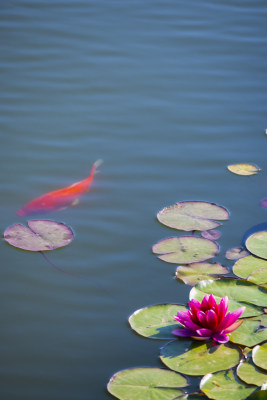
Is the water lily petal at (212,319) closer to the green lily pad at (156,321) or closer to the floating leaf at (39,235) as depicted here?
the green lily pad at (156,321)

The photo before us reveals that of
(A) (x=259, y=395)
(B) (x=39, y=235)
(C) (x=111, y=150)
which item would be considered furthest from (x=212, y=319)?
(C) (x=111, y=150)

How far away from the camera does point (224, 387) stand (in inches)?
63.9

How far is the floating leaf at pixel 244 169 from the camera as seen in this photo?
2887mm

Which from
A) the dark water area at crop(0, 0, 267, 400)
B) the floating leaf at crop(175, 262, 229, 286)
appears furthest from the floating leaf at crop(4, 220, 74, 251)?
the floating leaf at crop(175, 262, 229, 286)

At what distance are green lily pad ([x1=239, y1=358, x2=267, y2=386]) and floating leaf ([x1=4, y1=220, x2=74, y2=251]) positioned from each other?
3.27ft

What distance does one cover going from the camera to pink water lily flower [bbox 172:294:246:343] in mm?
A: 1798

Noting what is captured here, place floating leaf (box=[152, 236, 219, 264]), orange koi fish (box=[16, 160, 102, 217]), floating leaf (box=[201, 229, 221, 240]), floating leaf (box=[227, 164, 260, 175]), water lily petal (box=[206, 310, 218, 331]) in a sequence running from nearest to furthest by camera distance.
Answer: water lily petal (box=[206, 310, 218, 331]) < floating leaf (box=[152, 236, 219, 264]) < floating leaf (box=[201, 229, 221, 240]) < orange koi fish (box=[16, 160, 102, 217]) < floating leaf (box=[227, 164, 260, 175])

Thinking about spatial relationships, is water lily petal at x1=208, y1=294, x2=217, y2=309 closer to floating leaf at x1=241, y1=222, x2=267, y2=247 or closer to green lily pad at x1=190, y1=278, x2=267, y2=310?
green lily pad at x1=190, y1=278, x2=267, y2=310

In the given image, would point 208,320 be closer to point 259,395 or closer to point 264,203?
point 259,395

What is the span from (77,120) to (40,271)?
1386mm

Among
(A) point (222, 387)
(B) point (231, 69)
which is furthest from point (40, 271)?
(B) point (231, 69)

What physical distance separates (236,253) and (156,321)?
56 centimetres

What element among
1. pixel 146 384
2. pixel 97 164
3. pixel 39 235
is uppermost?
pixel 97 164

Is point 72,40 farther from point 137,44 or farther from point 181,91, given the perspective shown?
point 181,91
